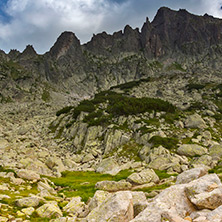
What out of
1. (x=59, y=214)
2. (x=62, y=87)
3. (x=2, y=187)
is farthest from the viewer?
(x=62, y=87)

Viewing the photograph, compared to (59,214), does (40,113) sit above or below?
above

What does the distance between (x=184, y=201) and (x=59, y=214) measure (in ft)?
25.5

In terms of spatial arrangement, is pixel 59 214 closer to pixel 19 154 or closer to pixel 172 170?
pixel 172 170

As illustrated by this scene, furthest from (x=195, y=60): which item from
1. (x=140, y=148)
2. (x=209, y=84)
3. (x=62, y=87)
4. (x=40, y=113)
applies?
(x=140, y=148)

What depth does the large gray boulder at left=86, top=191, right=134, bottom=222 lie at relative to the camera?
7.98 metres

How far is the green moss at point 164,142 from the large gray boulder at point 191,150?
2.11m

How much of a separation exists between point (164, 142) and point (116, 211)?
31.7 m

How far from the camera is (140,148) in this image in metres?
39.6

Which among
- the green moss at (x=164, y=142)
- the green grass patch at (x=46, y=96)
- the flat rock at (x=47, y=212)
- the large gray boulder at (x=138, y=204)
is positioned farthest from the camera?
the green grass patch at (x=46, y=96)

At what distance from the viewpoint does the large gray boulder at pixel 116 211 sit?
7980 millimetres

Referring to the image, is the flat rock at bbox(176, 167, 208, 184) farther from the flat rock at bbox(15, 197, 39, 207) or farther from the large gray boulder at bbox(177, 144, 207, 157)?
the large gray boulder at bbox(177, 144, 207, 157)

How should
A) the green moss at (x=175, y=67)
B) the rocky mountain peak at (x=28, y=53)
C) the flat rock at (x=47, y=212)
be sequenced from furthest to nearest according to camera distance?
the rocky mountain peak at (x=28, y=53), the green moss at (x=175, y=67), the flat rock at (x=47, y=212)

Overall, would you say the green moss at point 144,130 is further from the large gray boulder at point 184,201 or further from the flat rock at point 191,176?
the large gray boulder at point 184,201

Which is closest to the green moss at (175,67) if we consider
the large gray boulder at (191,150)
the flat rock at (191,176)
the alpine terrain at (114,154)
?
the alpine terrain at (114,154)
